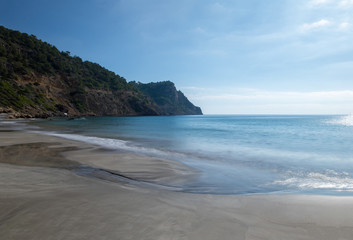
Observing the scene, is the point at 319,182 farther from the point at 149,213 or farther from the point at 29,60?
the point at 29,60

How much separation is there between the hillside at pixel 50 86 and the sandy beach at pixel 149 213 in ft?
172

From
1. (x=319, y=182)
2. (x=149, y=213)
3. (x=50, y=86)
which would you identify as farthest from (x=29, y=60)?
(x=319, y=182)

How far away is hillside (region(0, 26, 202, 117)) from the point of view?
58.1 m

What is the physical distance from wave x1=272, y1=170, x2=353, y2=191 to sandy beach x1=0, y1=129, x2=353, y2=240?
123 cm

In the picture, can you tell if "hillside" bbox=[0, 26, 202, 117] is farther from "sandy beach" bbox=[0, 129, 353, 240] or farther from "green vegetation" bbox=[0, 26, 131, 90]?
"sandy beach" bbox=[0, 129, 353, 240]

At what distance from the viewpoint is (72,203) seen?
3492mm

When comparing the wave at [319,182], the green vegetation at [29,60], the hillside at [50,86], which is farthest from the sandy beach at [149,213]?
the green vegetation at [29,60]

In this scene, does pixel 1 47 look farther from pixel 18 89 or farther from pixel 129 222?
pixel 129 222

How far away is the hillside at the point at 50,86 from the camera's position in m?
58.1

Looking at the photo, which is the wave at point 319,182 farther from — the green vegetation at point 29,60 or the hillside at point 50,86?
the green vegetation at point 29,60

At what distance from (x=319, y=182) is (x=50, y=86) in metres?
87.3

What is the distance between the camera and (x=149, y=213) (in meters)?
3.25

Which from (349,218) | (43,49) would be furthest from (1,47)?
(349,218)

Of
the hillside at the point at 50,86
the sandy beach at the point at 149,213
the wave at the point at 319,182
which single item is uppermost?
the hillside at the point at 50,86
